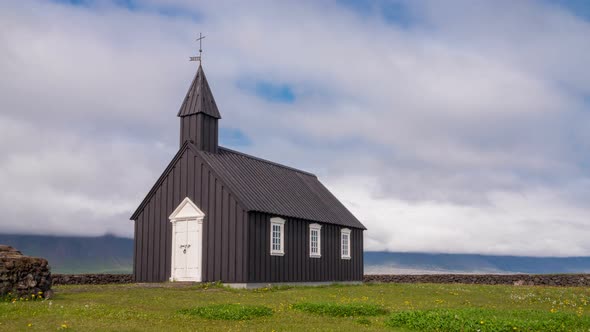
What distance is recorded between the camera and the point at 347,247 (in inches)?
1587

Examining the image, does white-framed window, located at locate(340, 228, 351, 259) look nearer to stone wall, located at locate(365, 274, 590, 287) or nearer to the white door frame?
stone wall, located at locate(365, 274, 590, 287)

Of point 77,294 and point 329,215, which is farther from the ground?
point 329,215

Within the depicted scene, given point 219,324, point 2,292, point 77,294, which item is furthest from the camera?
point 77,294

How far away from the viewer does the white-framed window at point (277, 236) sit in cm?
3203

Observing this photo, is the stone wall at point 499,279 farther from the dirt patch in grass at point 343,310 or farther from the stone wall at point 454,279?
the dirt patch in grass at point 343,310

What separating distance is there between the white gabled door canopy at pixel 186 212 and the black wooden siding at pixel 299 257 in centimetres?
317

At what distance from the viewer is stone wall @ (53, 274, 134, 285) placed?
1262 inches

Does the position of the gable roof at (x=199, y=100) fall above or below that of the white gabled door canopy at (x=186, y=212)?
above

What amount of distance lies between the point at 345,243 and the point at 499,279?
11849mm

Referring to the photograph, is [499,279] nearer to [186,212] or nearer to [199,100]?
[186,212]

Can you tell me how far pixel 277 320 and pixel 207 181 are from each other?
15521mm

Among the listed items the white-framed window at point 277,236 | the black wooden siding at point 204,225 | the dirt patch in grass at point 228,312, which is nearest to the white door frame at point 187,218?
the black wooden siding at point 204,225

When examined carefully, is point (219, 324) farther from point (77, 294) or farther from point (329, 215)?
point (329, 215)

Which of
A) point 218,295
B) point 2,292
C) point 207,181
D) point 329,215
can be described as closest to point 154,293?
point 218,295
